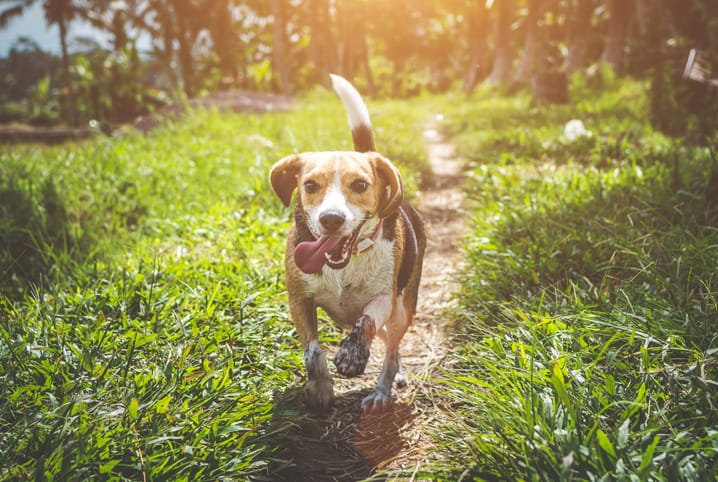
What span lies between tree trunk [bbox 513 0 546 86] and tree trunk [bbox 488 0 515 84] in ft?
8.66

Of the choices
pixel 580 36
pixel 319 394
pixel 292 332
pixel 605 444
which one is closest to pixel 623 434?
pixel 605 444

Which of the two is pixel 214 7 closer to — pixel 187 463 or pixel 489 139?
pixel 489 139

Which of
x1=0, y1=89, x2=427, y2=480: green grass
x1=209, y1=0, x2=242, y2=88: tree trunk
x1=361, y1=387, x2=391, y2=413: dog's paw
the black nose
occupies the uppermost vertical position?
x1=209, y1=0, x2=242, y2=88: tree trunk

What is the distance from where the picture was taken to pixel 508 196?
4.84 m

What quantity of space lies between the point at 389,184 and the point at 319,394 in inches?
45.0

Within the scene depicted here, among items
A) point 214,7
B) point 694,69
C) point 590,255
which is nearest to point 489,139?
point 694,69

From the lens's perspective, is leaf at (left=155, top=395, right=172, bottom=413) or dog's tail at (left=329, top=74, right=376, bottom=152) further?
dog's tail at (left=329, top=74, right=376, bottom=152)

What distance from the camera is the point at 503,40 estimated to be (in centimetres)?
2345

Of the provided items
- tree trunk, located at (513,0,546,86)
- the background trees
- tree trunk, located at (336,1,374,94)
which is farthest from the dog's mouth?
tree trunk, located at (336,1,374,94)

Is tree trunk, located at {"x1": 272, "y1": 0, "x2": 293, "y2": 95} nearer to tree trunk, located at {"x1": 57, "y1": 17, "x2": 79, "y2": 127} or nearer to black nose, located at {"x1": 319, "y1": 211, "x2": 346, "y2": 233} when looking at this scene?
tree trunk, located at {"x1": 57, "y1": 17, "x2": 79, "y2": 127}

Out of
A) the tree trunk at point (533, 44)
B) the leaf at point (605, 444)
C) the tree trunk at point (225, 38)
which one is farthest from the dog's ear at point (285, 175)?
the tree trunk at point (225, 38)

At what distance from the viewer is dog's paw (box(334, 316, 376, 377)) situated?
84.2 inches

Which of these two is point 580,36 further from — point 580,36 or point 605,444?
point 605,444

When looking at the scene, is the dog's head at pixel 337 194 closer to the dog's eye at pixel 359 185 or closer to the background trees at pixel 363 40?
the dog's eye at pixel 359 185
